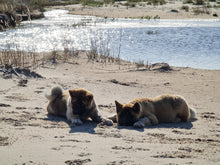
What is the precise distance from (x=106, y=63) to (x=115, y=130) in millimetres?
9205

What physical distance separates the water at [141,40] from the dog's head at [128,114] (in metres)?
7.33

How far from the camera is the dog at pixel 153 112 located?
727cm

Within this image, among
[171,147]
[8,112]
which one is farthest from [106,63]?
[171,147]

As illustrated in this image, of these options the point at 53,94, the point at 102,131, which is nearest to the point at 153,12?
the point at 53,94

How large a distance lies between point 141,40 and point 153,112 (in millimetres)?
16287

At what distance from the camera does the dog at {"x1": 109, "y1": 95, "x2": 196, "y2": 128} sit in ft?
23.9

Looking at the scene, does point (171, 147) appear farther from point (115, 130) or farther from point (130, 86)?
point (130, 86)

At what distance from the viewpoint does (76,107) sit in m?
6.96

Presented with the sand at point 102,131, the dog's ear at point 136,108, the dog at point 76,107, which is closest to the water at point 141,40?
the sand at point 102,131

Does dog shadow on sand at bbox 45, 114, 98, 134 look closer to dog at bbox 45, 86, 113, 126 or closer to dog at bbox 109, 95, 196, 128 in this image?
dog at bbox 45, 86, 113, 126

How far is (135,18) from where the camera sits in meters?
36.0

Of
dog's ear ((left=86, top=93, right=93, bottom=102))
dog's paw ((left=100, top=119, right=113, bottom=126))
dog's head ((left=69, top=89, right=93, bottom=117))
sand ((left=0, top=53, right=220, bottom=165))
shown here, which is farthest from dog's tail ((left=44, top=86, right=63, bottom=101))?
dog's paw ((left=100, top=119, right=113, bottom=126))

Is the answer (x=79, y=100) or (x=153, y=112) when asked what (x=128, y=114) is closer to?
(x=153, y=112)

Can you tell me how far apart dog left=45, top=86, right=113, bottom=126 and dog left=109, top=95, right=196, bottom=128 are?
382mm
